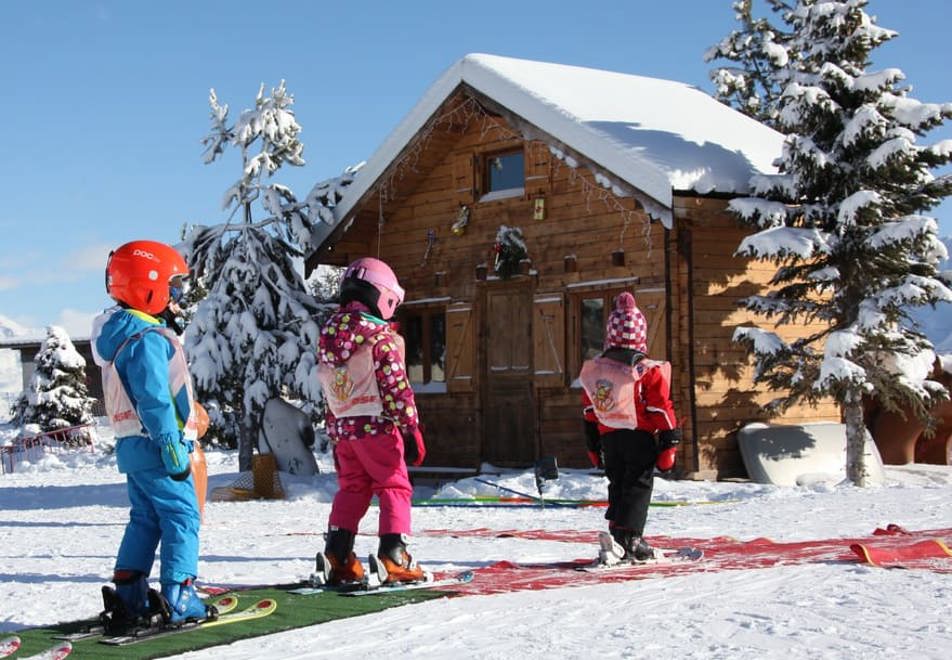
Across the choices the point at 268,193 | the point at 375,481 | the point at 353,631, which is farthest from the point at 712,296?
the point at 353,631

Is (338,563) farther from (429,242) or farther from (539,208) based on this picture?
(429,242)

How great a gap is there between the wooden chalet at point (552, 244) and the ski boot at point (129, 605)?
349 inches

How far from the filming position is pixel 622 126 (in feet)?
48.1

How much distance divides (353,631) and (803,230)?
8.76 meters

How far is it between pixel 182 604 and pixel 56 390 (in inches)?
1180

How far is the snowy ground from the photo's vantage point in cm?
467

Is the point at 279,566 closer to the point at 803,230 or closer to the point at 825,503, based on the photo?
the point at 825,503

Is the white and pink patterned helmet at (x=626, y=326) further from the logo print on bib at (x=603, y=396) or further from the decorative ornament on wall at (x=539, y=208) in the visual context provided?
the decorative ornament on wall at (x=539, y=208)

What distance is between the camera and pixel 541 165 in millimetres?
15664

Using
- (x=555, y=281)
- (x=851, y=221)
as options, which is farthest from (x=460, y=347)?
(x=851, y=221)

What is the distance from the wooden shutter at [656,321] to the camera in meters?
13.9

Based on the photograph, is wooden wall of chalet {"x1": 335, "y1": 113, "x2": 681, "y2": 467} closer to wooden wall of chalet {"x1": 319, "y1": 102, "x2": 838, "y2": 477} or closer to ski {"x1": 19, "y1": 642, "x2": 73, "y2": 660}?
wooden wall of chalet {"x1": 319, "y1": 102, "x2": 838, "y2": 477}

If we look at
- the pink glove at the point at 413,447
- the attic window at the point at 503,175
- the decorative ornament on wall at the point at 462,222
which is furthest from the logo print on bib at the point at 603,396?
Answer: the decorative ornament on wall at the point at 462,222

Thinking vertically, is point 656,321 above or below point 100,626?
above
